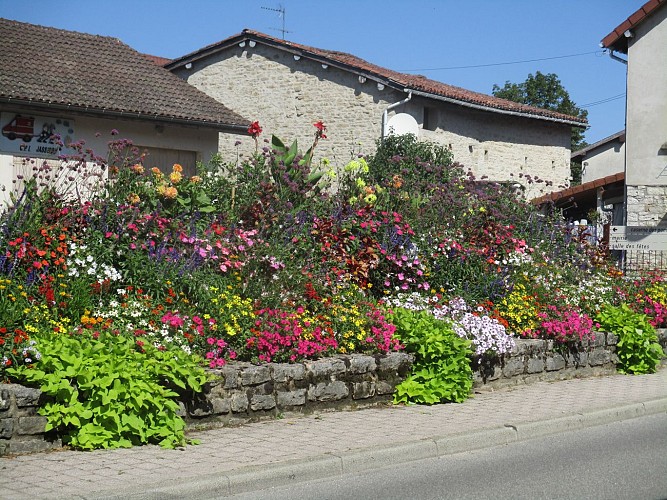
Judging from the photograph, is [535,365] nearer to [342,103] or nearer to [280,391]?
[280,391]

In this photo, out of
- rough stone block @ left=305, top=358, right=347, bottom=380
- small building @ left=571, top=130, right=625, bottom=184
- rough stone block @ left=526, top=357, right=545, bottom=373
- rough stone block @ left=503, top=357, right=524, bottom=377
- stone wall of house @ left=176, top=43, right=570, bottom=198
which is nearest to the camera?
rough stone block @ left=305, top=358, right=347, bottom=380

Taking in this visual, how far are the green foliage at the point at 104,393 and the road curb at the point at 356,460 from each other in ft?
3.40

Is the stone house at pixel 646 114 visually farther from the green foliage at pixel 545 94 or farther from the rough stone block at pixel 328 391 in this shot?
the green foliage at pixel 545 94

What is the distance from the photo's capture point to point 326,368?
29.4 feet

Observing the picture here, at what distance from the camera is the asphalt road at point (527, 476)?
6.56 m

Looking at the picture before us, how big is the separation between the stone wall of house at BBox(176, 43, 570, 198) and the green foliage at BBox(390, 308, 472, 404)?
586 inches

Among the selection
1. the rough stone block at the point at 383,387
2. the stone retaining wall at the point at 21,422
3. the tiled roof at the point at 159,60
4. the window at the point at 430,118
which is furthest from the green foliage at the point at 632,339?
the tiled roof at the point at 159,60

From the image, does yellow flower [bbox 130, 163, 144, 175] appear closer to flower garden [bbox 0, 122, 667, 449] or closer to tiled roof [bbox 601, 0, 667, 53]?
flower garden [bbox 0, 122, 667, 449]

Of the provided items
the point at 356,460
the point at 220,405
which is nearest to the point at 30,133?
the point at 220,405

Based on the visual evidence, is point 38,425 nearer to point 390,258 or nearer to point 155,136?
point 390,258

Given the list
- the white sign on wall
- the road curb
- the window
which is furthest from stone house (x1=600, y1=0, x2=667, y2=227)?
the road curb

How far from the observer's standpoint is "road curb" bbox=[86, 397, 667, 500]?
20.0ft

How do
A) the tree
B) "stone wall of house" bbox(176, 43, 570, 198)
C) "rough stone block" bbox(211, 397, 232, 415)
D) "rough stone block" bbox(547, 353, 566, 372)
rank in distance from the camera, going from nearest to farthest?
"rough stone block" bbox(211, 397, 232, 415) < "rough stone block" bbox(547, 353, 566, 372) < "stone wall of house" bbox(176, 43, 570, 198) < the tree

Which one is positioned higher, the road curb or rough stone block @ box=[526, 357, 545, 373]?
rough stone block @ box=[526, 357, 545, 373]
